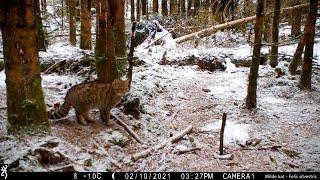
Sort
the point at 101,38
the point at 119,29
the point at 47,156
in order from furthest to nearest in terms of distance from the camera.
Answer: the point at 119,29, the point at 101,38, the point at 47,156

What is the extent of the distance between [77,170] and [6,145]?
1308 millimetres

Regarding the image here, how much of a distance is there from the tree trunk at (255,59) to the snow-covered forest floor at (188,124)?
362 mm

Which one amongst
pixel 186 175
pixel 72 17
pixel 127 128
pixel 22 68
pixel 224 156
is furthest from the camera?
pixel 72 17

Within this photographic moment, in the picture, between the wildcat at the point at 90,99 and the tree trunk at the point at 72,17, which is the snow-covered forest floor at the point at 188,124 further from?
the tree trunk at the point at 72,17

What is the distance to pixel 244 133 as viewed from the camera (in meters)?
9.70

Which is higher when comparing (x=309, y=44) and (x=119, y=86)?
(x=309, y=44)

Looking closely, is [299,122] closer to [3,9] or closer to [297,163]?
[297,163]

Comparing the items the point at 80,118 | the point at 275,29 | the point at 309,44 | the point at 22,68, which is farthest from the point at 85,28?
the point at 22,68

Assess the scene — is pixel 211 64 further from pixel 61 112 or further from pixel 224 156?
pixel 61 112

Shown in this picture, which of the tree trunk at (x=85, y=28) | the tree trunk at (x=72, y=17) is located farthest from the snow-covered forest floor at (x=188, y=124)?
the tree trunk at (x=72, y=17)

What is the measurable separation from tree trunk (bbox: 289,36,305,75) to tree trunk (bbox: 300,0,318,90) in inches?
40.5

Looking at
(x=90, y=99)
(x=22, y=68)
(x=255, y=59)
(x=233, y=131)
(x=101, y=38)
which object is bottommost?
(x=233, y=131)

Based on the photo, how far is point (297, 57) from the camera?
47.7 feet

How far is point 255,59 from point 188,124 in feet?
9.44
